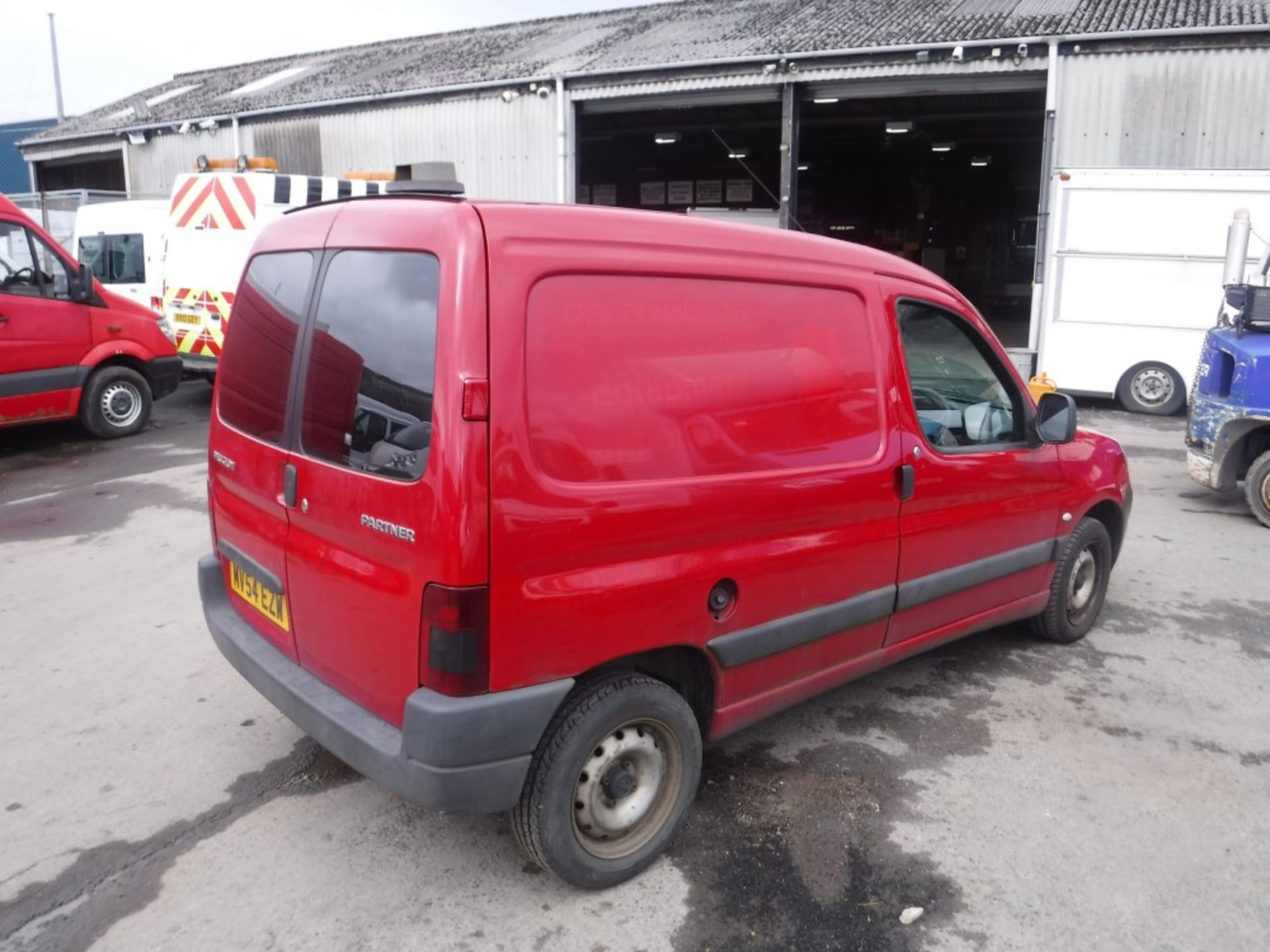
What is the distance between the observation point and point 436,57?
73.9 ft

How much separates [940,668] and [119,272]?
41.7 feet

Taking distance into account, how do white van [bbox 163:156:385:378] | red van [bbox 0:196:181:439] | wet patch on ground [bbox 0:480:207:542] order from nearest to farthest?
wet patch on ground [bbox 0:480:207:542]
red van [bbox 0:196:181:439]
white van [bbox 163:156:385:378]

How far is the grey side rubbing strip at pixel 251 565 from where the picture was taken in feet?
10.3

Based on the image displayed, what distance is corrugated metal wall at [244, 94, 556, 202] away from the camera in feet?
57.5

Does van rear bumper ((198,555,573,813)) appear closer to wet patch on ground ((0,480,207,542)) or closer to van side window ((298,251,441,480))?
van side window ((298,251,441,480))

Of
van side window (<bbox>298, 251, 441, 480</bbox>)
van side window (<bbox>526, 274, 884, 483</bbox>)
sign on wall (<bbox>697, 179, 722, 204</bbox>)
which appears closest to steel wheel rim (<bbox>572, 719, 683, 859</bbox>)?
van side window (<bbox>526, 274, 884, 483</bbox>)

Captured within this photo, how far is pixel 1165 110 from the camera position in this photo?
1291 centimetres

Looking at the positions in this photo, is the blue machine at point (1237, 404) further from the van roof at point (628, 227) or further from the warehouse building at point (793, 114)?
the warehouse building at point (793, 114)

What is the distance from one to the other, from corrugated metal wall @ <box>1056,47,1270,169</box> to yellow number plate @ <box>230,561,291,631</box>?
517 inches

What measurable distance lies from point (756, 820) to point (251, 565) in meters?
1.87

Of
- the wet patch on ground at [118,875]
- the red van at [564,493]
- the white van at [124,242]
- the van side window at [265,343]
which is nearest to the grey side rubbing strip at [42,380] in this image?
the white van at [124,242]

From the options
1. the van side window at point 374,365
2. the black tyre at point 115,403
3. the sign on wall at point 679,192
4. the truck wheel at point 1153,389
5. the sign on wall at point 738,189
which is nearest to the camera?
the van side window at point 374,365

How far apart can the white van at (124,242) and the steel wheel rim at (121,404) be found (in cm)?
329

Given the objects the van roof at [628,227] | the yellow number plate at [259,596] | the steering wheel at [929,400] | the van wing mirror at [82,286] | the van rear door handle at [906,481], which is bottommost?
the yellow number plate at [259,596]
